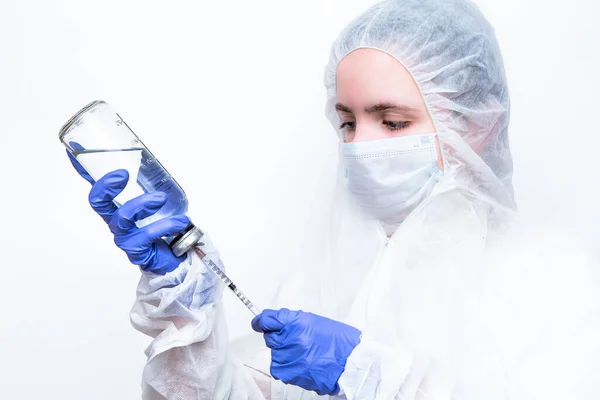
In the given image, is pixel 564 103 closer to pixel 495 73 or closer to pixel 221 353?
pixel 495 73

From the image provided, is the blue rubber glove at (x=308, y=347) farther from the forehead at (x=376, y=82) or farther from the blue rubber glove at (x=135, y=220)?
the forehead at (x=376, y=82)

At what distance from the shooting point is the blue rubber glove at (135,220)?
133cm

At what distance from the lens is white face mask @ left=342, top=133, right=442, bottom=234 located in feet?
5.26

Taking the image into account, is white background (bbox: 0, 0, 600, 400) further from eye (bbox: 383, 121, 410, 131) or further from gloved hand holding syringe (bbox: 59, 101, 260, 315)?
gloved hand holding syringe (bbox: 59, 101, 260, 315)

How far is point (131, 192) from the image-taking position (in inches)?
56.0

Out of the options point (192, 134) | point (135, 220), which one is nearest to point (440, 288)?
point (135, 220)

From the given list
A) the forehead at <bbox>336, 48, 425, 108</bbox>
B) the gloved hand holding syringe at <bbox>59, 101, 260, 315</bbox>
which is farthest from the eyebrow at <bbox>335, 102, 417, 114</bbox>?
the gloved hand holding syringe at <bbox>59, 101, 260, 315</bbox>

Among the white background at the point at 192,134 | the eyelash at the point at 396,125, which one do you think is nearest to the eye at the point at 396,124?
the eyelash at the point at 396,125

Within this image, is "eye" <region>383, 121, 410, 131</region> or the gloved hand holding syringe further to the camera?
"eye" <region>383, 121, 410, 131</region>

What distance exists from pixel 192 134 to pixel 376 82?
2.70ft

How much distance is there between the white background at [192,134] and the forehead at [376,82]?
23.9 inches

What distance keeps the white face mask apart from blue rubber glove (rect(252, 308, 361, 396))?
1.18ft

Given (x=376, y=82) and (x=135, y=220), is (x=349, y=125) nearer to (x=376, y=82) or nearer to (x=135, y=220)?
(x=376, y=82)

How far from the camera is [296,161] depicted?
2266 mm
